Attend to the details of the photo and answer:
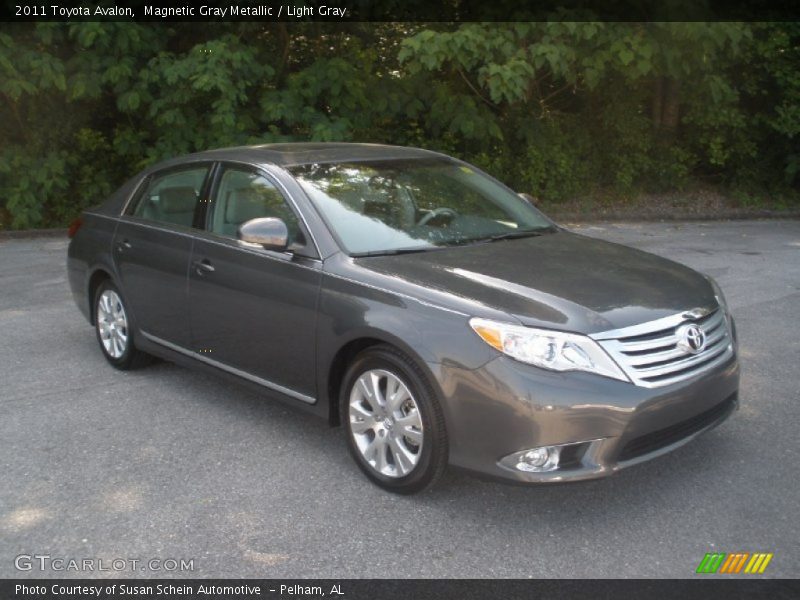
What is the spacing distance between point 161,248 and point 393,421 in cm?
227

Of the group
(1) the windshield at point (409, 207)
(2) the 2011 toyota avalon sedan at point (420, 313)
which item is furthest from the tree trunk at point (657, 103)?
(1) the windshield at point (409, 207)

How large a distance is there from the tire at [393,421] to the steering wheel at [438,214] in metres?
1.00

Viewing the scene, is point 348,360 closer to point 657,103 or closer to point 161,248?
point 161,248

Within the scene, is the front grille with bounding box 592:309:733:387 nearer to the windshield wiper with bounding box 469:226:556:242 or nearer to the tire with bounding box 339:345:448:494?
the tire with bounding box 339:345:448:494

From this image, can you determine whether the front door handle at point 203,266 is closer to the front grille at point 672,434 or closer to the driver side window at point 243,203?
the driver side window at point 243,203

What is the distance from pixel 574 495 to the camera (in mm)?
4227

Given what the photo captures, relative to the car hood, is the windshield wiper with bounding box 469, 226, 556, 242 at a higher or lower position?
higher

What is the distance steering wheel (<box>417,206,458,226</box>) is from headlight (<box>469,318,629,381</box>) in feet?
4.26

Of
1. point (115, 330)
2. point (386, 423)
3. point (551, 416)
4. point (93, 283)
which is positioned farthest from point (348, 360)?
point (93, 283)

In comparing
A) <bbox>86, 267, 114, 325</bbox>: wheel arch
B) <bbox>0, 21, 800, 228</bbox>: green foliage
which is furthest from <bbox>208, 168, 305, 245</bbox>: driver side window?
<bbox>0, 21, 800, 228</bbox>: green foliage

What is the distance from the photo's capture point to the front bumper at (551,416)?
3.73 meters

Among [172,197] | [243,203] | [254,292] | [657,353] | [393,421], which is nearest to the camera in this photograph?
[657,353]

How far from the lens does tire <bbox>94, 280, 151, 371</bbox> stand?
20.3ft

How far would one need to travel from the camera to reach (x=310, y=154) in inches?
214
